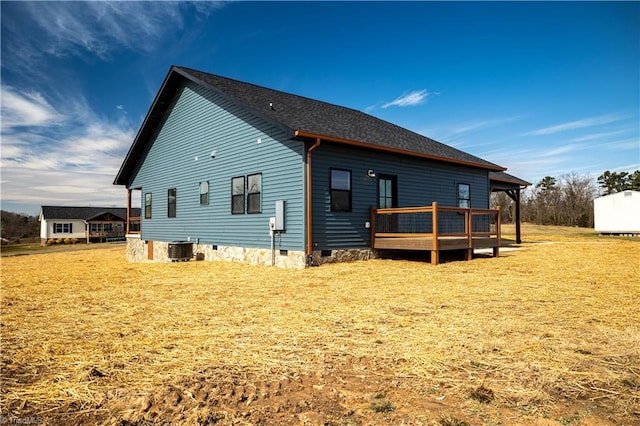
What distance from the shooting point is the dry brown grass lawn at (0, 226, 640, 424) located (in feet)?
7.96

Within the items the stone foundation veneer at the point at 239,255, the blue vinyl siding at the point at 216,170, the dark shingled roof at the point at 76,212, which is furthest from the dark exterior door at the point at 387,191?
the dark shingled roof at the point at 76,212

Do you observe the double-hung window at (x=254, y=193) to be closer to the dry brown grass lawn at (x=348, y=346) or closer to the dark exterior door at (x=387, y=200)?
the dark exterior door at (x=387, y=200)

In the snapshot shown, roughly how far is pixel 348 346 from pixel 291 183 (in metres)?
7.15

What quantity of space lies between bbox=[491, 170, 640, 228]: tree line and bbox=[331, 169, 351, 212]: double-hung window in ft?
126

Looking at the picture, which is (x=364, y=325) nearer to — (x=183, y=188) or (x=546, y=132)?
(x=183, y=188)

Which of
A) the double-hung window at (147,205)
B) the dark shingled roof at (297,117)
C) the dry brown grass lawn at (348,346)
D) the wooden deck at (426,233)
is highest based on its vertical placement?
the dark shingled roof at (297,117)

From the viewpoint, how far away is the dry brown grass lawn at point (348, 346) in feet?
7.96

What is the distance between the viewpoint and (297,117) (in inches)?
446

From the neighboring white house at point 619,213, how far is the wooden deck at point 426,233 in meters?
19.2

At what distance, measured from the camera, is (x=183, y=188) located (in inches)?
595

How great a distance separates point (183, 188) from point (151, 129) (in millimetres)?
4073

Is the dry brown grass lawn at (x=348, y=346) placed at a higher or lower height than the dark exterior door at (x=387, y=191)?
lower

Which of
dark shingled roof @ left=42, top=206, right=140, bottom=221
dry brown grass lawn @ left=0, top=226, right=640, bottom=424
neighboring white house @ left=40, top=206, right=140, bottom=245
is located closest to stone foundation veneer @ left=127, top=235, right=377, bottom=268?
dry brown grass lawn @ left=0, top=226, right=640, bottom=424

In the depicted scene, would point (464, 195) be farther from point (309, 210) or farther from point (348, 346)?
point (348, 346)
